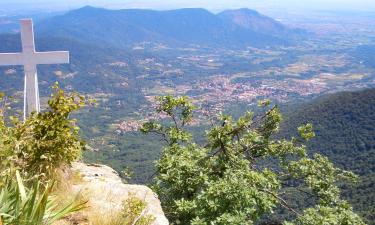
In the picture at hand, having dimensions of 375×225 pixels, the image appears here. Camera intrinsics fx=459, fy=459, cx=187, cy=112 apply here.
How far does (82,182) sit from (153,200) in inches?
39.0

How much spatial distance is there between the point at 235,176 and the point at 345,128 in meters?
83.9

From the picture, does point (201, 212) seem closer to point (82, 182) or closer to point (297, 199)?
point (82, 182)

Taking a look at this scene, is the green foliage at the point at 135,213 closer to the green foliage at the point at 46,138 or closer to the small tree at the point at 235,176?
the green foliage at the point at 46,138

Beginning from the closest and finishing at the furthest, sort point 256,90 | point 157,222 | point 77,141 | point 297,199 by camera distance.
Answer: point 157,222 → point 77,141 → point 297,199 → point 256,90

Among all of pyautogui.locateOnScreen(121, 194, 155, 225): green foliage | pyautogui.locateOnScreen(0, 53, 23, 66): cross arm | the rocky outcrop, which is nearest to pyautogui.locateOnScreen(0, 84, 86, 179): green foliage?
the rocky outcrop

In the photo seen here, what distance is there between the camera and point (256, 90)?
7594 inches

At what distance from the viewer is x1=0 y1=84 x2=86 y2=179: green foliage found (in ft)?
16.5

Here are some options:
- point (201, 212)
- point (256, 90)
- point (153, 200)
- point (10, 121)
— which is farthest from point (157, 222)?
point (256, 90)

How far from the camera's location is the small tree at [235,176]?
641 centimetres

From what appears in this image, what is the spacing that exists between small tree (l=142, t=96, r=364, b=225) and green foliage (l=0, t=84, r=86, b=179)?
6.59 feet

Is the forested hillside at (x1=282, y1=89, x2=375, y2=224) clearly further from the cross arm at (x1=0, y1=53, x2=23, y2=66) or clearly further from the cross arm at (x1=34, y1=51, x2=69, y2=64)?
the cross arm at (x1=0, y1=53, x2=23, y2=66)

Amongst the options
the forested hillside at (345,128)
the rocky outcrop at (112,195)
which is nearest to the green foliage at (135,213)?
the rocky outcrop at (112,195)

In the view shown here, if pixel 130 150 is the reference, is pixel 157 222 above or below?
above

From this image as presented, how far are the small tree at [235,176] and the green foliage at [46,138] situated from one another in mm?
2008
